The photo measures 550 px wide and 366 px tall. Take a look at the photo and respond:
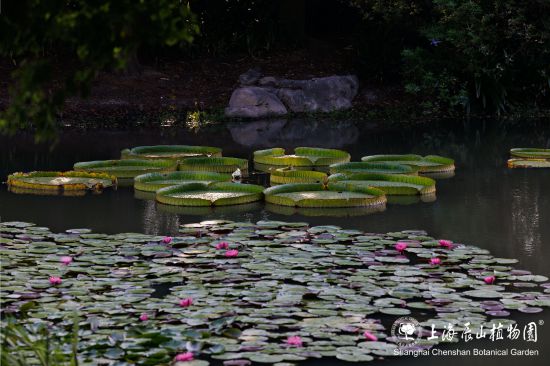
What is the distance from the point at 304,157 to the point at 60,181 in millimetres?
2805

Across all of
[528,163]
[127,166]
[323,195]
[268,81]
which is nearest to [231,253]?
[323,195]

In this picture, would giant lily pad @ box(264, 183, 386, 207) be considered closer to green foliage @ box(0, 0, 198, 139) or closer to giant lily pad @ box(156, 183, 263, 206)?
giant lily pad @ box(156, 183, 263, 206)

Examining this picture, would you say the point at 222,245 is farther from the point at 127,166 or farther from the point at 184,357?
the point at 127,166

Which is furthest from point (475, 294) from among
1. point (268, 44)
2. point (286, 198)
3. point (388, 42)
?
point (268, 44)

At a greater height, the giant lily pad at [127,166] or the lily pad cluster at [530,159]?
the lily pad cluster at [530,159]

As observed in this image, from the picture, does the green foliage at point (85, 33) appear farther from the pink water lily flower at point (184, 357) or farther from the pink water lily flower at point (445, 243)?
the pink water lily flower at point (445, 243)

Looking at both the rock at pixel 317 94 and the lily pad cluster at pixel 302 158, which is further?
the rock at pixel 317 94

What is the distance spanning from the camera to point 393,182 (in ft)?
35.1

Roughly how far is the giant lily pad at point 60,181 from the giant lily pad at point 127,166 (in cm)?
45

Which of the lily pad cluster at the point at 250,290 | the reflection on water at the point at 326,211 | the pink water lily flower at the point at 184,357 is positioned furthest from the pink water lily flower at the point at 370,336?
the reflection on water at the point at 326,211

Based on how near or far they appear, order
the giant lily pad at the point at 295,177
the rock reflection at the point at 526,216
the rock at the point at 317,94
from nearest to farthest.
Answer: the rock reflection at the point at 526,216, the giant lily pad at the point at 295,177, the rock at the point at 317,94

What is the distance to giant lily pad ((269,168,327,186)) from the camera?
427 inches

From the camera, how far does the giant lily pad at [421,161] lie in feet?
38.8

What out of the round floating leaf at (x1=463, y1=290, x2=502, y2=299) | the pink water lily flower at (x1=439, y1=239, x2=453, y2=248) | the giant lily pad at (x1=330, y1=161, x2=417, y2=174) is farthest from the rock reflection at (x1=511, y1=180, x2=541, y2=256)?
the round floating leaf at (x1=463, y1=290, x2=502, y2=299)
